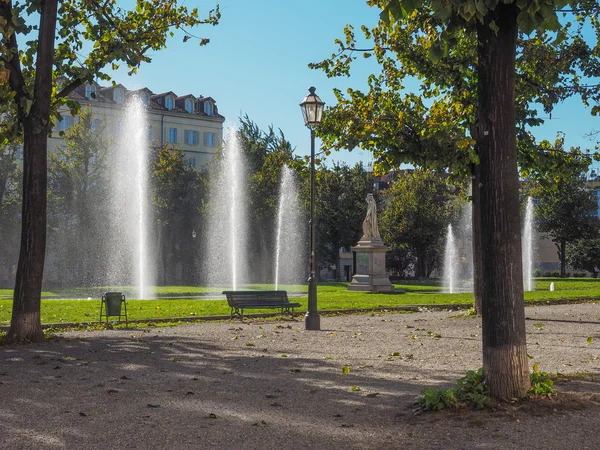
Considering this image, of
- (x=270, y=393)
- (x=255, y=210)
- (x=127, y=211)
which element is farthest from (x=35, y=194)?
(x=255, y=210)

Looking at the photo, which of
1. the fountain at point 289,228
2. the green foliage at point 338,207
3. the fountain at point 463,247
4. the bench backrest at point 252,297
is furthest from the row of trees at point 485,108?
the fountain at point 463,247

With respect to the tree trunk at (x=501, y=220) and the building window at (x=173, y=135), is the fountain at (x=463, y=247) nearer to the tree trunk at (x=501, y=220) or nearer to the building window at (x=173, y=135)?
the building window at (x=173, y=135)

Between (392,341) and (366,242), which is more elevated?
(366,242)

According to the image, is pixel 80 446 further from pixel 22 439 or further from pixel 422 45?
pixel 422 45

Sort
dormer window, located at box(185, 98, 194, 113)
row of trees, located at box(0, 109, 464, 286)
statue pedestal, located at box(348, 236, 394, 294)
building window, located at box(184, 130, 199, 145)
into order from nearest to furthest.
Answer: statue pedestal, located at box(348, 236, 394, 294) < row of trees, located at box(0, 109, 464, 286) < building window, located at box(184, 130, 199, 145) < dormer window, located at box(185, 98, 194, 113)

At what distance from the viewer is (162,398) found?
A: 8.20 meters

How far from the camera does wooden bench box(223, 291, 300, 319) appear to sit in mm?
19156

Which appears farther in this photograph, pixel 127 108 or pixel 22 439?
pixel 127 108

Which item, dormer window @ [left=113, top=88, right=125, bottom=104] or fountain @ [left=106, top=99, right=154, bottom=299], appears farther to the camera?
dormer window @ [left=113, top=88, right=125, bottom=104]

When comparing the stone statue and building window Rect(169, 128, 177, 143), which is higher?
building window Rect(169, 128, 177, 143)

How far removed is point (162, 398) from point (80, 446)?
6.97 feet

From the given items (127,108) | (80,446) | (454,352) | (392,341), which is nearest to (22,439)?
(80,446)

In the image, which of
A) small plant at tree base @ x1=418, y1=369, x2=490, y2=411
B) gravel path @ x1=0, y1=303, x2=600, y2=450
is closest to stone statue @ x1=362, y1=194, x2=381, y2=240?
gravel path @ x1=0, y1=303, x2=600, y2=450

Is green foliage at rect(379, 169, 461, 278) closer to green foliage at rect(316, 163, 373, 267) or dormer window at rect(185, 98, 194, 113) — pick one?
green foliage at rect(316, 163, 373, 267)
